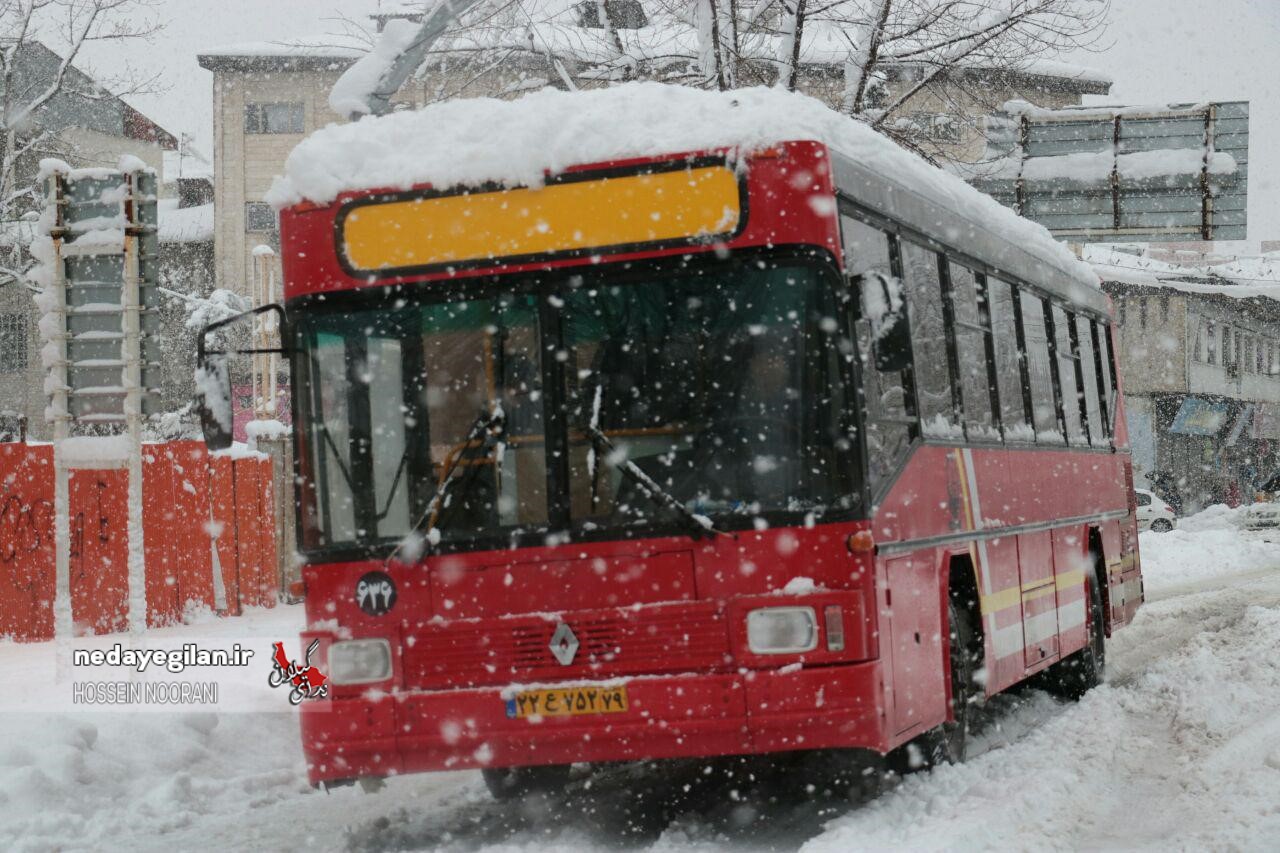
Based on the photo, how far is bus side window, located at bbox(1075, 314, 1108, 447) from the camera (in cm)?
1330

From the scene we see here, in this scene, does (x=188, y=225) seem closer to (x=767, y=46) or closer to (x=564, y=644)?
(x=767, y=46)

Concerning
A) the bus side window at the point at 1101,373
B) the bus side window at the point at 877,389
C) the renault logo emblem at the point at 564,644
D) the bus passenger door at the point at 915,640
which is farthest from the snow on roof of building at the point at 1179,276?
the renault logo emblem at the point at 564,644

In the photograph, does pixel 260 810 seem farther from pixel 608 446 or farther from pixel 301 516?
pixel 608 446

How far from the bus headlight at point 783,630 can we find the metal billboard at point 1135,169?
2350 cm

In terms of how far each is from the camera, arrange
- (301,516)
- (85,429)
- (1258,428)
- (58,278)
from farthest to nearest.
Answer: (1258,428), (85,429), (58,278), (301,516)

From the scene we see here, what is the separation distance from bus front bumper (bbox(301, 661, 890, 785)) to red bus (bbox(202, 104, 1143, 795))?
0.04 feet

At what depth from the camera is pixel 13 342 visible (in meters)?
63.1

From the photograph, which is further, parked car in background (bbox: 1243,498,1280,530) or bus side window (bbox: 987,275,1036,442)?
parked car in background (bbox: 1243,498,1280,530)

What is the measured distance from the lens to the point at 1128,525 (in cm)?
1502

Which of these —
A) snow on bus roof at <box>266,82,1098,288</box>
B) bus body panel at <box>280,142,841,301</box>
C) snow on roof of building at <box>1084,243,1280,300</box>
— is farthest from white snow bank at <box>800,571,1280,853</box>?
snow on roof of building at <box>1084,243,1280,300</box>

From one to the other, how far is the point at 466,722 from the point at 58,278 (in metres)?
6.93

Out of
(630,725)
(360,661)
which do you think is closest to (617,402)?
(630,725)

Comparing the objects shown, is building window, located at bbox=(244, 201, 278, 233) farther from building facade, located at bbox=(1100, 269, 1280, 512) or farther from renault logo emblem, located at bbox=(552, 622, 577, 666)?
renault logo emblem, located at bbox=(552, 622, 577, 666)

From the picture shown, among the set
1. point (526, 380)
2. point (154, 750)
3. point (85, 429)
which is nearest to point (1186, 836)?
point (526, 380)
